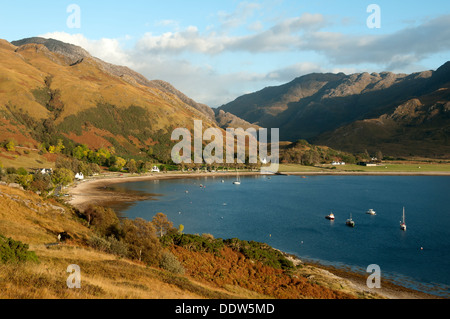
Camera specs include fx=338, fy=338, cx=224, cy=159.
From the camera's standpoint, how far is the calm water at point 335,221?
58.6m

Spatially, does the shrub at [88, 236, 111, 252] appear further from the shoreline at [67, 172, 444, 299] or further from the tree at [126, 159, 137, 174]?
the tree at [126, 159, 137, 174]

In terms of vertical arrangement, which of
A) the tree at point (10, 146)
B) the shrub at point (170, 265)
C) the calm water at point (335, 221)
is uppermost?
the tree at point (10, 146)

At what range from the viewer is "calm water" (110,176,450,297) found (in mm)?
58594

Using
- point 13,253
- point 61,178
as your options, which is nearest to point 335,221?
→ point 13,253

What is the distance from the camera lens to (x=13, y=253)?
2258 cm

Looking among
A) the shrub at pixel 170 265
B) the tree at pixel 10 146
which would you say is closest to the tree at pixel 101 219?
the shrub at pixel 170 265

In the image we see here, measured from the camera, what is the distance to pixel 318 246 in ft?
219

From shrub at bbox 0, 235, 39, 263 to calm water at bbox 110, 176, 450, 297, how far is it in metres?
47.0

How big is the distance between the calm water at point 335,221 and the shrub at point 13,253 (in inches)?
1852

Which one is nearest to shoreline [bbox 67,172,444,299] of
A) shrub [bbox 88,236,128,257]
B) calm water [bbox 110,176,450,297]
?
calm water [bbox 110,176,450,297]

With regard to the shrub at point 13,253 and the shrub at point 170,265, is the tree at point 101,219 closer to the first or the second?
the shrub at point 170,265

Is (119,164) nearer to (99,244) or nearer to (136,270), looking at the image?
(99,244)

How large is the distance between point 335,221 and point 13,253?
269ft
